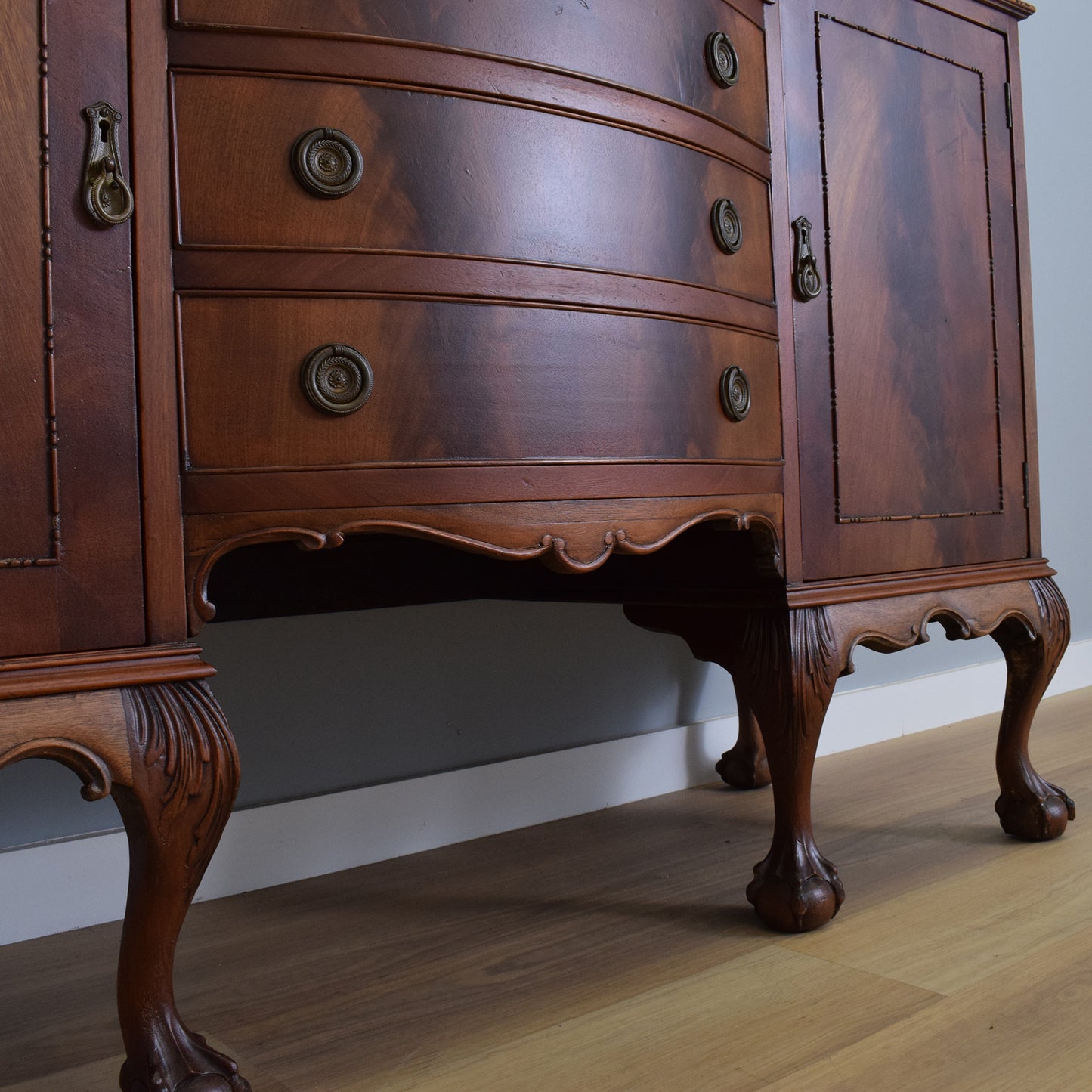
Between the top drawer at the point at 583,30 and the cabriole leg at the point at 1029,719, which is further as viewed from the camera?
→ the cabriole leg at the point at 1029,719

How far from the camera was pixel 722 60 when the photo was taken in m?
0.96

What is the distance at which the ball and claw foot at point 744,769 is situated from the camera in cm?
161

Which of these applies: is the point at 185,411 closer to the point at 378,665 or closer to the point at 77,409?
the point at 77,409

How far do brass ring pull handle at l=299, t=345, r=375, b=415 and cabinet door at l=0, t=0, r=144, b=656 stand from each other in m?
0.11

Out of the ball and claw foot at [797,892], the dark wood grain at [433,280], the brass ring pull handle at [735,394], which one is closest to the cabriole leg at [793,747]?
the ball and claw foot at [797,892]

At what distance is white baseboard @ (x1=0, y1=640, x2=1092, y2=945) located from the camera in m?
1.10

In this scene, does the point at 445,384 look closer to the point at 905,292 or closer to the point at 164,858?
the point at 164,858

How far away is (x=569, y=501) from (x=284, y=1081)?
0.45 meters

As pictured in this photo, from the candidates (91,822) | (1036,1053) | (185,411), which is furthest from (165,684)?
(1036,1053)

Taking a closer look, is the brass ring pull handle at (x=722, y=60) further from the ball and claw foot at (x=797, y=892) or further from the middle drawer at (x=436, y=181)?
the ball and claw foot at (x=797, y=892)

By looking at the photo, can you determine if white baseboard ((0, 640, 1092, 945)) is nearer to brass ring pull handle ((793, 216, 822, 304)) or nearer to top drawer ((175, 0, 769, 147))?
brass ring pull handle ((793, 216, 822, 304))

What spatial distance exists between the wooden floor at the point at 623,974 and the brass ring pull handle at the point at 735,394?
47 centimetres

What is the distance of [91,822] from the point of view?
1.13m

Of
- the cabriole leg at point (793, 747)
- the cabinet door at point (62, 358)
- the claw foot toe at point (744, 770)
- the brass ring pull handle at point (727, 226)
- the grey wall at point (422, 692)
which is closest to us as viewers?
the cabinet door at point (62, 358)
